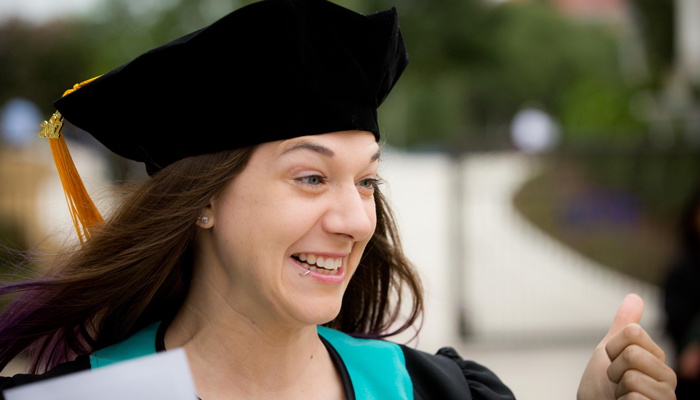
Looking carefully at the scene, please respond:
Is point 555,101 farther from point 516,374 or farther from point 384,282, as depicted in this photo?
point 384,282

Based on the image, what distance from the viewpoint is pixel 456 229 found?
6648 mm

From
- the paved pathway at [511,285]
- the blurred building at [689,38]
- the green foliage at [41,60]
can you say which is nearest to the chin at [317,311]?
the paved pathway at [511,285]

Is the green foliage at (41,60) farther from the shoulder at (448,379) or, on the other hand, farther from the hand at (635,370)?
the hand at (635,370)

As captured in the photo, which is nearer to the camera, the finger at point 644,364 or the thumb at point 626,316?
the finger at point 644,364

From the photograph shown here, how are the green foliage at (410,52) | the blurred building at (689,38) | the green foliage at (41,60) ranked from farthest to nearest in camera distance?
1. the green foliage at (41,60)
2. the green foliage at (410,52)
3. the blurred building at (689,38)

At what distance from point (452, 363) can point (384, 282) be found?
1.10ft

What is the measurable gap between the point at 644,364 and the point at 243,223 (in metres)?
1.02

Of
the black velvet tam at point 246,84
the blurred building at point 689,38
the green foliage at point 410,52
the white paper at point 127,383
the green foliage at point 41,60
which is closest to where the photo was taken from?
the white paper at point 127,383

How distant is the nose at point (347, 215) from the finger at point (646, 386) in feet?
2.37

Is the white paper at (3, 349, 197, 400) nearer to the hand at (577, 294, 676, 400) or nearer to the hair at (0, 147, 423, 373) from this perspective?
the hair at (0, 147, 423, 373)

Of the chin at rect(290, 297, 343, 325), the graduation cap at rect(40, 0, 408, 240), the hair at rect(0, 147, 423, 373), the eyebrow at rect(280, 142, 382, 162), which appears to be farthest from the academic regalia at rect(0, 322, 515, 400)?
the eyebrow at rect(280, 142, 382, 162)

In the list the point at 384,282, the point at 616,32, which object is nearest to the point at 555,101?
the point at 616,32

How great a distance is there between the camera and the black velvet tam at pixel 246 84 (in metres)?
1.50

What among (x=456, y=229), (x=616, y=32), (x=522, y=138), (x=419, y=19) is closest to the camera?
(x=456, y=229)
